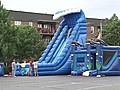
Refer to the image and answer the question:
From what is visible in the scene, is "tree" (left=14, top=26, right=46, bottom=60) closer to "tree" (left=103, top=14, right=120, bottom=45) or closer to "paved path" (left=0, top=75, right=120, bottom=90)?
A: "tree" (left=103, top=14, right=120, bottom=45)

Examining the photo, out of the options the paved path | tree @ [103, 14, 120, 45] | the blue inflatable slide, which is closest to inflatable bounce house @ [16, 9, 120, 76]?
the blue inflatable slide

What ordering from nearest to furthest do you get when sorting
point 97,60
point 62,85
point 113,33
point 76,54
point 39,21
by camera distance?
point 62,85
point 97,60
point 76,54
point 113,33
point 39,21

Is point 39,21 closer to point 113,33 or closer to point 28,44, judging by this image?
point 113,33

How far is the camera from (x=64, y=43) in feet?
113

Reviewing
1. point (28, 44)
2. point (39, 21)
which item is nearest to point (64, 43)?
point (28, 44)

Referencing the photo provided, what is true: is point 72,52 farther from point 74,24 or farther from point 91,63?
point 74,24

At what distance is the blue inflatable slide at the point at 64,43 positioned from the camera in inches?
1249

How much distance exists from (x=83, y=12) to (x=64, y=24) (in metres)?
3.11

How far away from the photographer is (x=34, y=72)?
1215 inches

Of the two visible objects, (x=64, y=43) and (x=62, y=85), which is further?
(x=64, y=43)

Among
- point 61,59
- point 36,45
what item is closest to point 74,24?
point 61,59

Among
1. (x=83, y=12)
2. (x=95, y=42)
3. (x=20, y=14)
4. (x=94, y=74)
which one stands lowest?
(x=94, y=74)

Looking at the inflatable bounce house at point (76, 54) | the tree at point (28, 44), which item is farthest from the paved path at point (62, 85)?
the tree at point (28, 44)

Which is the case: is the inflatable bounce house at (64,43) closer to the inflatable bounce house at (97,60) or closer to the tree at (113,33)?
the inflatable bounce house at (97,60)
